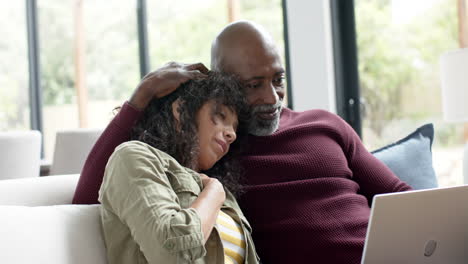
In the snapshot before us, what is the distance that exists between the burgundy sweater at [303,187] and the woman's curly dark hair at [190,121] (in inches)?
2.5

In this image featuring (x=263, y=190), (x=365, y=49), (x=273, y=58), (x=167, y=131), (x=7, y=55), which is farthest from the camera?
(x=7, y=55)

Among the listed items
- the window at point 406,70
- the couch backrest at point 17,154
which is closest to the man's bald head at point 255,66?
the couch backrest at point 17,154

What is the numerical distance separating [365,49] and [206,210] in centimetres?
293

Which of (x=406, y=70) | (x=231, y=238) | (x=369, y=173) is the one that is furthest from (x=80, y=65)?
(x=231, y=238)

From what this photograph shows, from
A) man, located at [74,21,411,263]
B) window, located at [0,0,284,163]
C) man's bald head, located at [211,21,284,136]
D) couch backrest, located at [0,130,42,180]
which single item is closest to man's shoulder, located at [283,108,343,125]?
man, located at [74,21,411,263]

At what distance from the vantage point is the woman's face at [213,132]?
1.63 meters

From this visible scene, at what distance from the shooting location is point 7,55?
5180 millimetres

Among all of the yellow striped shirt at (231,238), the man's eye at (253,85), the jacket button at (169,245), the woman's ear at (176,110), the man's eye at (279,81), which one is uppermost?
the man's eye at (279,81)

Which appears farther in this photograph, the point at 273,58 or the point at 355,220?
the point at 273,58

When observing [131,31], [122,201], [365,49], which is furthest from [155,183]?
[131,31]

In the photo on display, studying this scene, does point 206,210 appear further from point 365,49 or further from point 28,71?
point 28,71

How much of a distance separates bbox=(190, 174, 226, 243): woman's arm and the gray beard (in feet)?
1.28

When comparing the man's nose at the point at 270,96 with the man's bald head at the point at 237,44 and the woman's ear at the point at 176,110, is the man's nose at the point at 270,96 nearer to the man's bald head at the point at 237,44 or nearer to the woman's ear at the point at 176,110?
the man's bald head at the point at 237,44

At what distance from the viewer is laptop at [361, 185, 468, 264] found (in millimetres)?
1393
